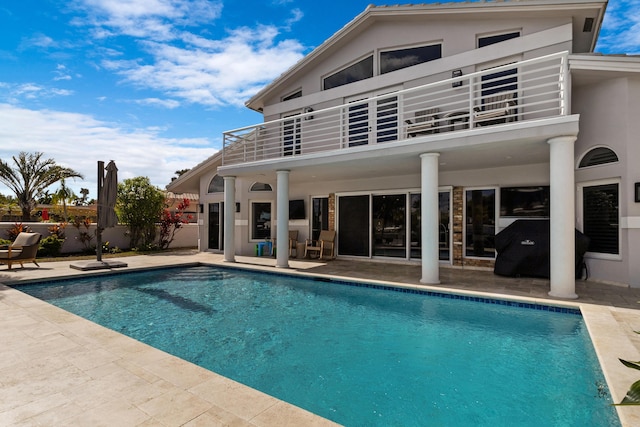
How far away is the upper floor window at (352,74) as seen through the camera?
11.8 metres

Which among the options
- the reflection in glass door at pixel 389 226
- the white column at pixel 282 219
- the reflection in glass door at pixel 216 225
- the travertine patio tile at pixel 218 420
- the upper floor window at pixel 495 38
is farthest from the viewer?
the reflection in glass door at pixel 216 225

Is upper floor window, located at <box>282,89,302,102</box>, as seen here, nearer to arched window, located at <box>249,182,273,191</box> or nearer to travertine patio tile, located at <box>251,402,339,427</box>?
arched window, located at <box>249,182,273,191</box>

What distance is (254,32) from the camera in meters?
11.4

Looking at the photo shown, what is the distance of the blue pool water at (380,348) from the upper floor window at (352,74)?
767 centimetres

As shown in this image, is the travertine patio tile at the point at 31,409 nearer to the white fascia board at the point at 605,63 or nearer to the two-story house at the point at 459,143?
the two-story house at the point at 459,143

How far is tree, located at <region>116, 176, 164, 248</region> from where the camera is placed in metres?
16.2

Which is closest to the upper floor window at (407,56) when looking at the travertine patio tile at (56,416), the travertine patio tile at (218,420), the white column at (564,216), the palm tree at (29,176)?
the white column at (564,216)

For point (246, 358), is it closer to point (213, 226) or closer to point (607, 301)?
point (607, 301)

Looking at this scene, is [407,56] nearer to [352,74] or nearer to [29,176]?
[352,74]

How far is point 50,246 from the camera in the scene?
46.4 feet

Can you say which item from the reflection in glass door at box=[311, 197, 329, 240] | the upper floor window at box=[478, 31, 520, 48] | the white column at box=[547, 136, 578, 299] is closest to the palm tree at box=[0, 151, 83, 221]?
the reflection in glass door at box=[311, 197, 329, 240]

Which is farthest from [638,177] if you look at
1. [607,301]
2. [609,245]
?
[607,301]

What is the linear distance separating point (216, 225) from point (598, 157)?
47.3 ft

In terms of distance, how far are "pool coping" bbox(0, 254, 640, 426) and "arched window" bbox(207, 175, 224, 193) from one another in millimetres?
11007
